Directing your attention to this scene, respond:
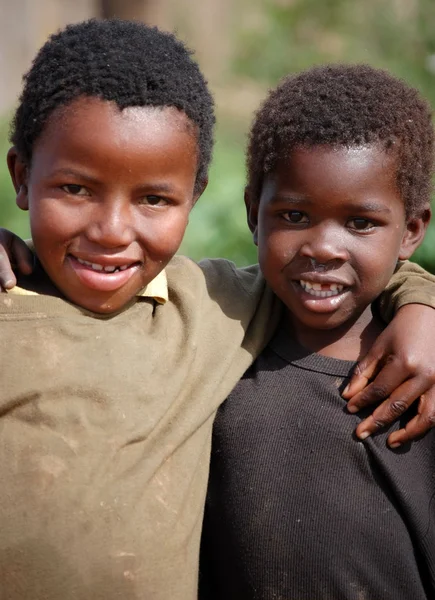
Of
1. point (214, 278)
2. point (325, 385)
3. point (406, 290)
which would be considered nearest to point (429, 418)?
point (325, 385)

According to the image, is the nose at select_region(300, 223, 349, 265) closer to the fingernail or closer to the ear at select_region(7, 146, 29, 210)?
the fingernail

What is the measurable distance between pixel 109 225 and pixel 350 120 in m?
0.74

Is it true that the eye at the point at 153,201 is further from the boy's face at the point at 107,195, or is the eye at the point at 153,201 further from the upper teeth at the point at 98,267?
the upper teeth at the point at 98,267

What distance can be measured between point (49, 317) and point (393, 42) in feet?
16.6

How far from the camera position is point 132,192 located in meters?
2.28

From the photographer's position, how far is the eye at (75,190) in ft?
7.43

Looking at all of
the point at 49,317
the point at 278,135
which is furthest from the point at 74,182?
the point at 278,135

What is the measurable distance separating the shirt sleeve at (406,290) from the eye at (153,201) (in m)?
0.75

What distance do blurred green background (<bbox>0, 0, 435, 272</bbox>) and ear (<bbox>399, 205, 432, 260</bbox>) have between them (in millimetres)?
1355

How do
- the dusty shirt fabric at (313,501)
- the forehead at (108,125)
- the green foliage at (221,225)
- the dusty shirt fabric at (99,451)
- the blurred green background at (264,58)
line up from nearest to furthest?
the dusty shirt fabric at (99,451)
the forehead at (108,125)
the dusty shirt fabric at (313,501)
the green foliage at (221,225)
the blurred green background at (264,58)

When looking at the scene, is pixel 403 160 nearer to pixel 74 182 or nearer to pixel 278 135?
pixel 278 135

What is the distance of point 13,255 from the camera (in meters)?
2.46

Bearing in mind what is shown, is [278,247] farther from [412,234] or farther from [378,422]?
[378,422]

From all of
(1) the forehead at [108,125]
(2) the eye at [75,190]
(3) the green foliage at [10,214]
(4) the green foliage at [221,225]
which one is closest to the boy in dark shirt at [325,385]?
(1) the forehead at [108,125]
